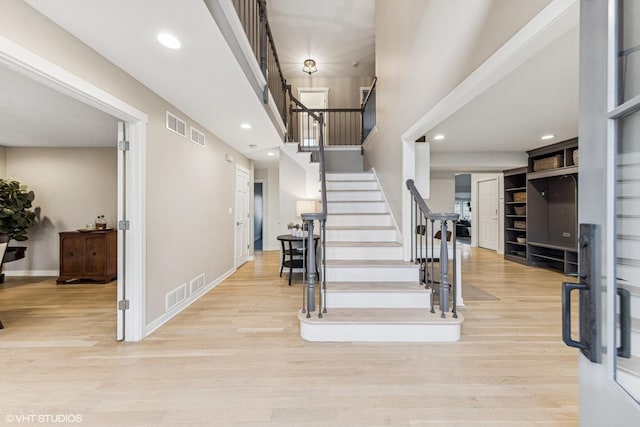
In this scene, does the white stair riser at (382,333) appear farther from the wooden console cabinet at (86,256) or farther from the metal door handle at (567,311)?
the wooden console cabinet at (86,256)

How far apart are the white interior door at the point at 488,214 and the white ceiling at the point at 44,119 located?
843 centimetres

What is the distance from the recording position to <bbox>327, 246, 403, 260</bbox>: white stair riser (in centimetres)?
347

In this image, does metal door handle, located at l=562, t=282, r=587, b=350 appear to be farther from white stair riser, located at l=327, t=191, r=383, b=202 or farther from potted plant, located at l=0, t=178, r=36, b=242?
potted plant, located at l=0, t=178, r=36, b=242

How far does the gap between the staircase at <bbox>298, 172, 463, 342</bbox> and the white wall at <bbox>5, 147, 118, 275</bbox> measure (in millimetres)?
4188

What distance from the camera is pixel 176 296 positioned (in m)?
3.17

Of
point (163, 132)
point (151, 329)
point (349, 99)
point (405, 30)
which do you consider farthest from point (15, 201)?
point (349, 99)

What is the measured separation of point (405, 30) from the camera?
342 centimetres

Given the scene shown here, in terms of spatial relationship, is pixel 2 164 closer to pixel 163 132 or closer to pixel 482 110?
pixel 163 132

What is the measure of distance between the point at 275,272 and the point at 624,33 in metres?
4.95

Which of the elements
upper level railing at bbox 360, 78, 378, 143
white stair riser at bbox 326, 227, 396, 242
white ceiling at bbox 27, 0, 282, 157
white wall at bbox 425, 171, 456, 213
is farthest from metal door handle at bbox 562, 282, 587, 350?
white wall at bbox 425, 171, 456, 213

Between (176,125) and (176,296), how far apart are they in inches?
77.0

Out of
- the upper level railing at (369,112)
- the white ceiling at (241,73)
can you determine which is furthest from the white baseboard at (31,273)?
the upper level railing at (369,112)

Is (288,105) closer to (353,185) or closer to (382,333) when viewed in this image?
(353,185)

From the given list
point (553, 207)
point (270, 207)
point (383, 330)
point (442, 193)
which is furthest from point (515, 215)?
point (270, 207)
